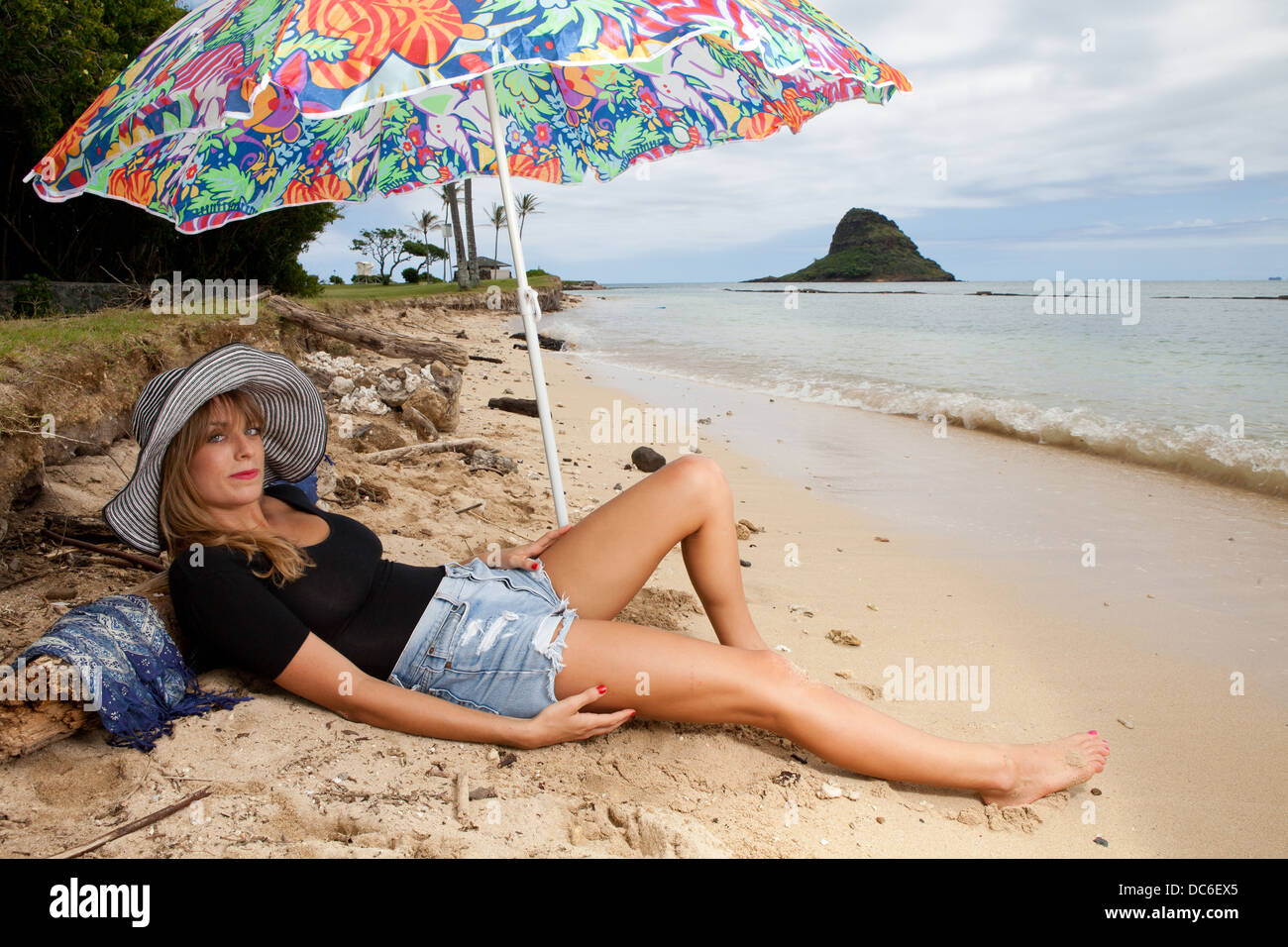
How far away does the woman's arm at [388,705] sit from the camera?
2248mm

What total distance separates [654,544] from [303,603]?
1114 millimetres

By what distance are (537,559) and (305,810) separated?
1.08 metres

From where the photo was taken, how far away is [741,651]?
7.88 feet

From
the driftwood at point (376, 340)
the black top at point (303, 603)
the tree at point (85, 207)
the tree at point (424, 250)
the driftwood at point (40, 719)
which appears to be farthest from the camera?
the tree at point (424, 250)

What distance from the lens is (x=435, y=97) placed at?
11.8ft

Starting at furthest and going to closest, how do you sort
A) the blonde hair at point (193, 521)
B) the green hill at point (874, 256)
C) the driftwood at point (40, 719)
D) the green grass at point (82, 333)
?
the green hill at point (874, 256), the green grass at point (82, 333), the blonde hair at point (193, 521), the driftwood at point (40, 719)

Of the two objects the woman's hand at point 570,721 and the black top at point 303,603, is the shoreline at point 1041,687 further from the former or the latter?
the black top at point 303,603

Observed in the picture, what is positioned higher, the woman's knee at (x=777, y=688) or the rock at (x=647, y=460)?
the rock at (x=647, y=460)

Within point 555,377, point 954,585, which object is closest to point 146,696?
point 954,585

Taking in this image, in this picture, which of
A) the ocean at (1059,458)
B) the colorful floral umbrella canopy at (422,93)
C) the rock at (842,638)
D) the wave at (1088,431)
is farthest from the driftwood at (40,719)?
the wave at (1088,431)

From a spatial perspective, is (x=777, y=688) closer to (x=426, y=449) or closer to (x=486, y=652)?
(x=486, y=652)

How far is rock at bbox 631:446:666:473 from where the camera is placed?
21.4ft

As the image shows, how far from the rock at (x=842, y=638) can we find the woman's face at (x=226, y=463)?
2.43m
